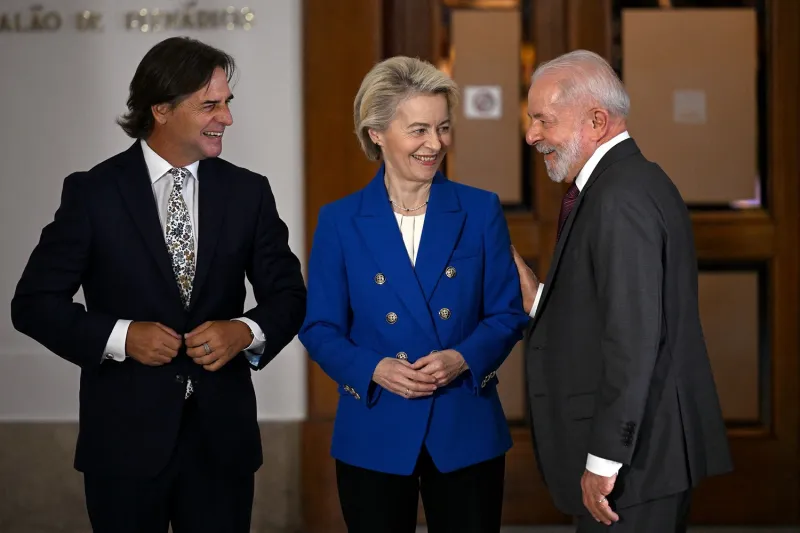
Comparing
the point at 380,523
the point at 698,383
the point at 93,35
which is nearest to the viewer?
the point at 698,383

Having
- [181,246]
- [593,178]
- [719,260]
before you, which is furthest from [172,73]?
[719,260]

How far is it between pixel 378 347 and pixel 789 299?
2.57m

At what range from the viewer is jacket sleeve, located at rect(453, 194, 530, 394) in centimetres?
244

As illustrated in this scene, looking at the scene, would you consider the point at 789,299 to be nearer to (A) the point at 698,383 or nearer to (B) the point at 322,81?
(B) the point at 322,81

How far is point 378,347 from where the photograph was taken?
250cm

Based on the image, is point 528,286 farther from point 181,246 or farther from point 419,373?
point 181,246

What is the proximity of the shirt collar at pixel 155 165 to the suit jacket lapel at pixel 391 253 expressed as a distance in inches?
16.8

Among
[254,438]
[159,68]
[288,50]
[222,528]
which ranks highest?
[288,50]

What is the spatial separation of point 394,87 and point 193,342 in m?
0.76

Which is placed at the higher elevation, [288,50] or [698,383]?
[288,50]

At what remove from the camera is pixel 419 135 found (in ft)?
8.13

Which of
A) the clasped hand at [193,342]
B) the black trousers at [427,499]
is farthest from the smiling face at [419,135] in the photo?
the black trousers at [427,499]

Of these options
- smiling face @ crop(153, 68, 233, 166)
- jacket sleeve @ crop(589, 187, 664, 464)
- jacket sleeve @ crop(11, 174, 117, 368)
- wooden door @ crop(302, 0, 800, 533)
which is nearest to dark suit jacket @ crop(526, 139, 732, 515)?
jacket sleeve @ crop(589, 187, 664, 464)

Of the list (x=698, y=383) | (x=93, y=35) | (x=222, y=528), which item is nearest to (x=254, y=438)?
(x=222, y=528)
